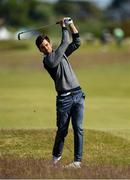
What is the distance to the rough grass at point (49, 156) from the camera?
9352 millimetres

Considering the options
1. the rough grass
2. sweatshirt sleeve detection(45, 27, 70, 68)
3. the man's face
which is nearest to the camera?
the rough grass

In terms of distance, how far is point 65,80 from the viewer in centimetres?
1024

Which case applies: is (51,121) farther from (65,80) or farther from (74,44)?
(65,80)

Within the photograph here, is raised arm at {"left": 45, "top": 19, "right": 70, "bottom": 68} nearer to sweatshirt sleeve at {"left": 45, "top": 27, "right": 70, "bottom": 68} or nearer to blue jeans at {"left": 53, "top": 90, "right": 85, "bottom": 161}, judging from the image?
sweatshirt sleeve at {"left": 45, "top": 27, "right": 70, "bottom": 68}

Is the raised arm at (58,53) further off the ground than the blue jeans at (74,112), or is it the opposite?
the raised arm at (58,53)

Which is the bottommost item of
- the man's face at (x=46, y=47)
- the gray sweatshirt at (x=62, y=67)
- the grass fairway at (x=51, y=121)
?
the grass fairway at (x=51, y=121)

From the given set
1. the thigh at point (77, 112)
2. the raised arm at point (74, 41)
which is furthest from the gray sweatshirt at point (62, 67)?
the thigh at point (77, 112)

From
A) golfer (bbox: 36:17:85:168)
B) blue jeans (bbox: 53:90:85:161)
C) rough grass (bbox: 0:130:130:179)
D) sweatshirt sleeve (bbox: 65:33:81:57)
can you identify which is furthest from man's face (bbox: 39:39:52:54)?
rough grass (bbox: 0:130:130:179)

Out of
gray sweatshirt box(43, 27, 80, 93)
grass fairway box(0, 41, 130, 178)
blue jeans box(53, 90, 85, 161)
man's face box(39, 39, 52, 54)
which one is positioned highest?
man's face box(39, 39, 52, 54)

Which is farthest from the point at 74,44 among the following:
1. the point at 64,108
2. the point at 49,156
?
the point at 49,156

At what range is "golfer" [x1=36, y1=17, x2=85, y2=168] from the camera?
33.4ft

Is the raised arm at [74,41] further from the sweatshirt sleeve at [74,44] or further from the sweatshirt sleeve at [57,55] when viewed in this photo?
the sweatshirt sleeve at [57,55]

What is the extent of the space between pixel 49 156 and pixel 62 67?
6.72 ft

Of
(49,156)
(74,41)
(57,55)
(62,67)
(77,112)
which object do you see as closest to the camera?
(57,55)
